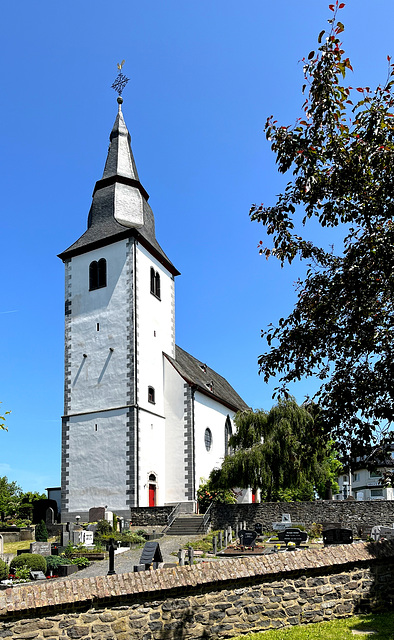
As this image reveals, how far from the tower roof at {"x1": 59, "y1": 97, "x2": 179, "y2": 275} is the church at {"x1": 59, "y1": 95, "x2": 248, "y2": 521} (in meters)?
0.07

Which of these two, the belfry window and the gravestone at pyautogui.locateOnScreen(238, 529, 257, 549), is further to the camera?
the belfry window

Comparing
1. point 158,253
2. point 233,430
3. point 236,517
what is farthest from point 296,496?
point 158,253

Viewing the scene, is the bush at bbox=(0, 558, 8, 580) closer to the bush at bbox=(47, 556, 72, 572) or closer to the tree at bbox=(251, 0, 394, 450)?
the bush at bbox=(47, 556, 72, 572)

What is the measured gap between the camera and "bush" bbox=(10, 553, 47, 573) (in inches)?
686

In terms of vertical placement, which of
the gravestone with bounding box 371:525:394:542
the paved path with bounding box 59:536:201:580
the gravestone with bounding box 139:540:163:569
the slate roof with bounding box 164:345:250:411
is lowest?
the paved path with bounding box 59:536:201:580

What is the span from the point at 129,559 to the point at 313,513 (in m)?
9.43

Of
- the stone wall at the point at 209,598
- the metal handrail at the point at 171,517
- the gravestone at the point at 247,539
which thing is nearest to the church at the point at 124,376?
the metal handrail at the point at 171,517

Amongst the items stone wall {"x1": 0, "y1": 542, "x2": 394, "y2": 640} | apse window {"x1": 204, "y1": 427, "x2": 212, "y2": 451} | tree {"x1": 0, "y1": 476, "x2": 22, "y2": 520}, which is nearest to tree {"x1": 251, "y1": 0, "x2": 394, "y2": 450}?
stone wall {"x1": 0, "y1": 542, "x2": 394, "y2": 640}

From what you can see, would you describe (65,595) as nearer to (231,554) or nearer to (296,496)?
(231,554)

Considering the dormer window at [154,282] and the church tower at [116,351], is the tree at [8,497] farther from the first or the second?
the dormer window at [154,282]

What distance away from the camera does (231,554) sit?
19719mm

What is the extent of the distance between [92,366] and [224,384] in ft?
61.9

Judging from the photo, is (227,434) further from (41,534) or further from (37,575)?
(37,575)

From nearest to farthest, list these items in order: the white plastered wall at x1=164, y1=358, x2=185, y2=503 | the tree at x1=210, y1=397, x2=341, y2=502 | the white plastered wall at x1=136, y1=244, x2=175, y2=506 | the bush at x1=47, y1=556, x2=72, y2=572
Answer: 1. the bush at x1=47, y1=556, x2=72, y2=572
2. the tree at x1=210, y1=397, x2=341, y2=502
3. the white plastered wall at x1=136, y1=244, x2=175, y2=506
4. the white plastered wall at x1=164, y1=358, x2=185, y2=503
